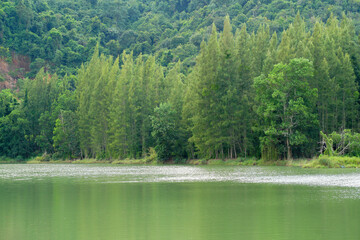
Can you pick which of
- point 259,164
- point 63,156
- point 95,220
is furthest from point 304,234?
point 63,156

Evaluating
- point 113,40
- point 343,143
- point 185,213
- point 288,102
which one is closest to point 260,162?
point 288,102

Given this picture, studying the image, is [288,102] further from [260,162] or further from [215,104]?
[215,104]

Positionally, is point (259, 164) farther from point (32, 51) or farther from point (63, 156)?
point (32, 51)

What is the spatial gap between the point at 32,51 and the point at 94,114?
78158 millimetres

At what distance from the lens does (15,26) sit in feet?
540

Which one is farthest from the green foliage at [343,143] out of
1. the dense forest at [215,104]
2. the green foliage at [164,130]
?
the green foliage at [164,130]

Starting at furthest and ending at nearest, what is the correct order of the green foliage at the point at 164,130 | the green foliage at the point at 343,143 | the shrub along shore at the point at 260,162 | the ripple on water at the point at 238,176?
the green foliage at the point at 164,130 < the green foliage at the point at 343,143 < the shrub along shore at the point at 260,162 < the ripple on water at the point at 238,176

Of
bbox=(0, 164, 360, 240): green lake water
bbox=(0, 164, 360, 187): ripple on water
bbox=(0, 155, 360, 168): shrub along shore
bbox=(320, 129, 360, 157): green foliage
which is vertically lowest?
bbox=(0, 164, 360, 240): green lake water

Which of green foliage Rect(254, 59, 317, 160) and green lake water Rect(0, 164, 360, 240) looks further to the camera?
green foliage Rect(254, 59, 317, 160)

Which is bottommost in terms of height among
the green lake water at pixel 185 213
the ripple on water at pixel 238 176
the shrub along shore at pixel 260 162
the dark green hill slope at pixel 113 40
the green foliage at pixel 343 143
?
the green lake water at pixel 185 213

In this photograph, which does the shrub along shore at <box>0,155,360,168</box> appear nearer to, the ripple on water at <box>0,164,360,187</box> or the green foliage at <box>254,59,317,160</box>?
the green foliage at <box>254,59,317,160</box>

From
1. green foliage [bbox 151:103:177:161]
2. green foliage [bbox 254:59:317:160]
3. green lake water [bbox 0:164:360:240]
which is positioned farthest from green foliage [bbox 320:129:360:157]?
green foliage [bbox 151:103:177:161]

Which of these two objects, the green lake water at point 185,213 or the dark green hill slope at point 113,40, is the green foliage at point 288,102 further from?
the dark green hill slope at point 113,40

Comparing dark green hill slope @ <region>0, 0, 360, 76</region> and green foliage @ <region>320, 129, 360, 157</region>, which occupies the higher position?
dark green hill slope @ <region>0, 0, 360, 76</region>
